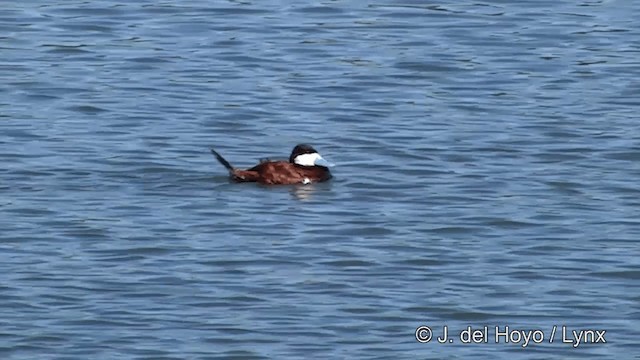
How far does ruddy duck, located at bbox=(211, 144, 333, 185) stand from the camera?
1595cm

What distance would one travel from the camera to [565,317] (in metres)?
12.3

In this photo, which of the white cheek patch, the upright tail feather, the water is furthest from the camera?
the white cheek patch

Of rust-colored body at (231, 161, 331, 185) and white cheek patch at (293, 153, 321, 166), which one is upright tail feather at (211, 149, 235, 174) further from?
white cheek patch at (293, 153, 321, 166)

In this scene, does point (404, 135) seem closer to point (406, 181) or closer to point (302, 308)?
point (406, 181)

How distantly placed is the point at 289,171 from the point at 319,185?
10.4 inches

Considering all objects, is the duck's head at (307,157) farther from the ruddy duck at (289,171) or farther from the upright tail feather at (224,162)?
the upright tail feather at (224,162)

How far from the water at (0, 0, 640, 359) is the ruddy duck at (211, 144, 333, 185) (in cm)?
12

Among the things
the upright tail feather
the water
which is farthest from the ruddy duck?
the water

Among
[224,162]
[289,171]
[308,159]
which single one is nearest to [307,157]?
[308,159]

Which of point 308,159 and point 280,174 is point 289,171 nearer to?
point 280,174

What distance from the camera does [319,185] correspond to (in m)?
16.1

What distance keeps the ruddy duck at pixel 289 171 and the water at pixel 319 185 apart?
0.39ft

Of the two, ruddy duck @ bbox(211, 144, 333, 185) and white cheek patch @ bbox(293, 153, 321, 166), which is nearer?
ruddy duck @ bbox(211, 144, 333, 185)

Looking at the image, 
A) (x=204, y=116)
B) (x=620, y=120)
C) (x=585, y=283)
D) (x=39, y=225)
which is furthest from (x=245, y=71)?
(x=585, y=283)
